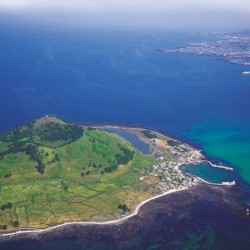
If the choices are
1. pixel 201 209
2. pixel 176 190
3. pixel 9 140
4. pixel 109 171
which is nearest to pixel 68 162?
pixel 109 171

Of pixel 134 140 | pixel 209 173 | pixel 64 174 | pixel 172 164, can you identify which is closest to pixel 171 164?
pixel 172 164

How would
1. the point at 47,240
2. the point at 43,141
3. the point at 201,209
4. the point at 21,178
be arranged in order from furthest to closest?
1. the point at 43,141
2. the point at 21,178
3. the point at 201,209
4. the point at 47,240

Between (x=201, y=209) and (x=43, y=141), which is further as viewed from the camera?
(x=43, y=141)

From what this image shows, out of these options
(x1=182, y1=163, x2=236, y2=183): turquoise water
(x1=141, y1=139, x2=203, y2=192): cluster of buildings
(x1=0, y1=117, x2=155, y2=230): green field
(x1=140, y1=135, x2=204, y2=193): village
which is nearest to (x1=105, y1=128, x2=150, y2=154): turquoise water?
(x1=140, y1=135, x2=204, y2=193): village

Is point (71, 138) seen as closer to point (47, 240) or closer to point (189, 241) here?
point (47, 240)

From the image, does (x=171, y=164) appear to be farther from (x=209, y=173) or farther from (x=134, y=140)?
(x=134, y=140)

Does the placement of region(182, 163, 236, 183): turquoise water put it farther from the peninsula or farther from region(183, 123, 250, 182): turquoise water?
region(183, 123, 250, 182): turquoise water

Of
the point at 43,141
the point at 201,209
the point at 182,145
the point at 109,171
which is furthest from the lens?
the point at 182,145
